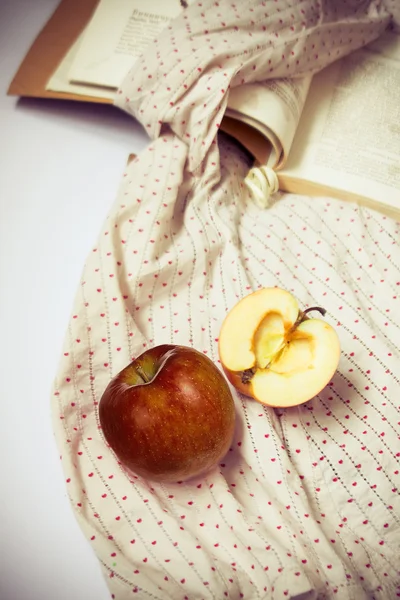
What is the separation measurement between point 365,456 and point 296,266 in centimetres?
28

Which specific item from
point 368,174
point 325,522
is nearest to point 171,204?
point 368,174

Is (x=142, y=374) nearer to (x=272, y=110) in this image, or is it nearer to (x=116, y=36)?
(x=272, y=110)

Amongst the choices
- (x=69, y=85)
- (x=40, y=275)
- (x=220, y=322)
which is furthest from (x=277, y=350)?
(x=69, y=85)

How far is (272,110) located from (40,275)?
0.43 meters

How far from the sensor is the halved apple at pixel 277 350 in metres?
0.54

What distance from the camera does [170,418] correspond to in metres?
0.48

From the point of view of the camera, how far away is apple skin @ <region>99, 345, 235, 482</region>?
480mm

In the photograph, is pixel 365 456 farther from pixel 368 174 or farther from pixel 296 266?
pixel 368 174

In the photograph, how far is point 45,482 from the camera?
598 millimetres

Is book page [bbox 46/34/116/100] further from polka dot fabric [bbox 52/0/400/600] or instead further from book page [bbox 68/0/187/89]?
polka dot fabric [bbox 52/0/400/600]

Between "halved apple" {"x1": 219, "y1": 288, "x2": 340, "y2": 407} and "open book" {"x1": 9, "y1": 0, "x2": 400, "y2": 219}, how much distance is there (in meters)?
0.30

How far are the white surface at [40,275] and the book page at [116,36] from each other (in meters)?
0.08

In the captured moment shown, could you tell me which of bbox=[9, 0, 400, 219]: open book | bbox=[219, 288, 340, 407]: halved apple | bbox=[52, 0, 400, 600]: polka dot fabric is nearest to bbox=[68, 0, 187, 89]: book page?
bbox=[9, 0, 400, 219]: open book

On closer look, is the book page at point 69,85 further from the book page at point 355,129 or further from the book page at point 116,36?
the book page at point 355,129
